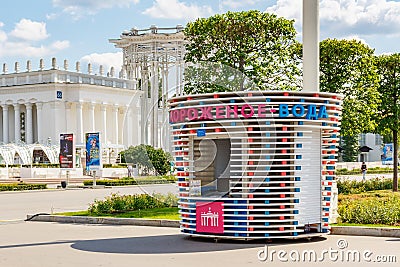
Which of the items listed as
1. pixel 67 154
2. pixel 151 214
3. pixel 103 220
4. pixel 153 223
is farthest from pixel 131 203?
pixel 67 154

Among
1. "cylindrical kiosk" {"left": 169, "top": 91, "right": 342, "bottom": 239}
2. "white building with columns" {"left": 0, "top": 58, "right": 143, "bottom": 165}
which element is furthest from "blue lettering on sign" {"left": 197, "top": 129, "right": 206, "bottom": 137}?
"white building with columns" {"left": 0, "top": 58, "right": 143, "bottom": 165}

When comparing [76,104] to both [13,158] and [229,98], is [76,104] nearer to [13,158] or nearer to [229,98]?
[13,158]

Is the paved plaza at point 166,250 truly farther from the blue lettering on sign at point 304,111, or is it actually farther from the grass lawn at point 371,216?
the blue lettering on sign at point 304,111

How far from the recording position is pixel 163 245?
15508 mm

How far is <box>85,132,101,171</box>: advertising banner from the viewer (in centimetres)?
4941

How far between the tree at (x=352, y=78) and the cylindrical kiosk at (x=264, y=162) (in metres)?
18.8

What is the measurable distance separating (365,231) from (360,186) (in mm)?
19007

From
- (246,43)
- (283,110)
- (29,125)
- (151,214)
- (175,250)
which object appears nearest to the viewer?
(175,250)

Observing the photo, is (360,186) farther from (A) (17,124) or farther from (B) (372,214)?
(A) (17,124)

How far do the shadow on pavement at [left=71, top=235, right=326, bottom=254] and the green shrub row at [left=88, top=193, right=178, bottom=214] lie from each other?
628cm

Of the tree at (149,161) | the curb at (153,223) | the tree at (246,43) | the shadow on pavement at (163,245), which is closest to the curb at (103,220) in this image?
the curb at (153,223)

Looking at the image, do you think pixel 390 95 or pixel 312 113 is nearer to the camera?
pixel 312 113

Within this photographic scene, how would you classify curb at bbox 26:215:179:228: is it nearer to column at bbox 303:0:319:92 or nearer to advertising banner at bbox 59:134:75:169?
column at bbox 303:0:319:92

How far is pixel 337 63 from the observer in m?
35.3
